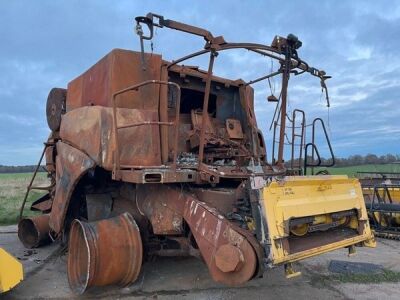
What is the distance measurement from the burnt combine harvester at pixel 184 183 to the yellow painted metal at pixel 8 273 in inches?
24.2


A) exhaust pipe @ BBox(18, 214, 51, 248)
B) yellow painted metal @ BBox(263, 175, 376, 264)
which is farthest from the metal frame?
exhaust pipe @ BBox(18, 214, 51, 248)

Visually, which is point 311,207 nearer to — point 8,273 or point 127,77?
point 127,77

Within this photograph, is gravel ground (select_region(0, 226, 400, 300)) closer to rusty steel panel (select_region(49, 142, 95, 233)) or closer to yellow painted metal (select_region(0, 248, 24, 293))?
yellow painted metal (select_region(0, 248, 24, 293))

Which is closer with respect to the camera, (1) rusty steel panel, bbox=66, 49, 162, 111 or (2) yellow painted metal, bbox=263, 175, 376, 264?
(2) yellow painted metal, bbox=263, 175, 376, 264

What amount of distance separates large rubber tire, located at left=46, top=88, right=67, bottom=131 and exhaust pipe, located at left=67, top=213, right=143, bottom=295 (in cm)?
268

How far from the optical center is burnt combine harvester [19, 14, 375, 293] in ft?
13.4

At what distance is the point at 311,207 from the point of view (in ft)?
14.2

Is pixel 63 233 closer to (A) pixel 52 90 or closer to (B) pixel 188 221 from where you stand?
(A) pixel 52 90

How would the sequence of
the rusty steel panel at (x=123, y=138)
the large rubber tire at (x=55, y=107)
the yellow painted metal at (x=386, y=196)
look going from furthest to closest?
the yellow painted metal at (x=386, y=196)
the large rubber tire at (x=55, y=107)
the rusty steel panel at (x=123, y=138)

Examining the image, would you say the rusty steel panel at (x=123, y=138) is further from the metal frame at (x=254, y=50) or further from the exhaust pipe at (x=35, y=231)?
the exhaust pipe at (x=35, y=231)

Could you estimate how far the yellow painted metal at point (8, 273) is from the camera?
4.73 meters

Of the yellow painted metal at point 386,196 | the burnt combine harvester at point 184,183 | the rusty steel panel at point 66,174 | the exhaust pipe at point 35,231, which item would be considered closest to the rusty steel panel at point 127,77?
the burnt combine harvester at point 184,183

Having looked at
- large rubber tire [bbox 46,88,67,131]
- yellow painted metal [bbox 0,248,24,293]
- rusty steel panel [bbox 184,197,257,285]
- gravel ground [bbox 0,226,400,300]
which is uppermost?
large rubber tire [bbox 46,88,67,131]

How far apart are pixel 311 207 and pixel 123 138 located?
2283 mm
